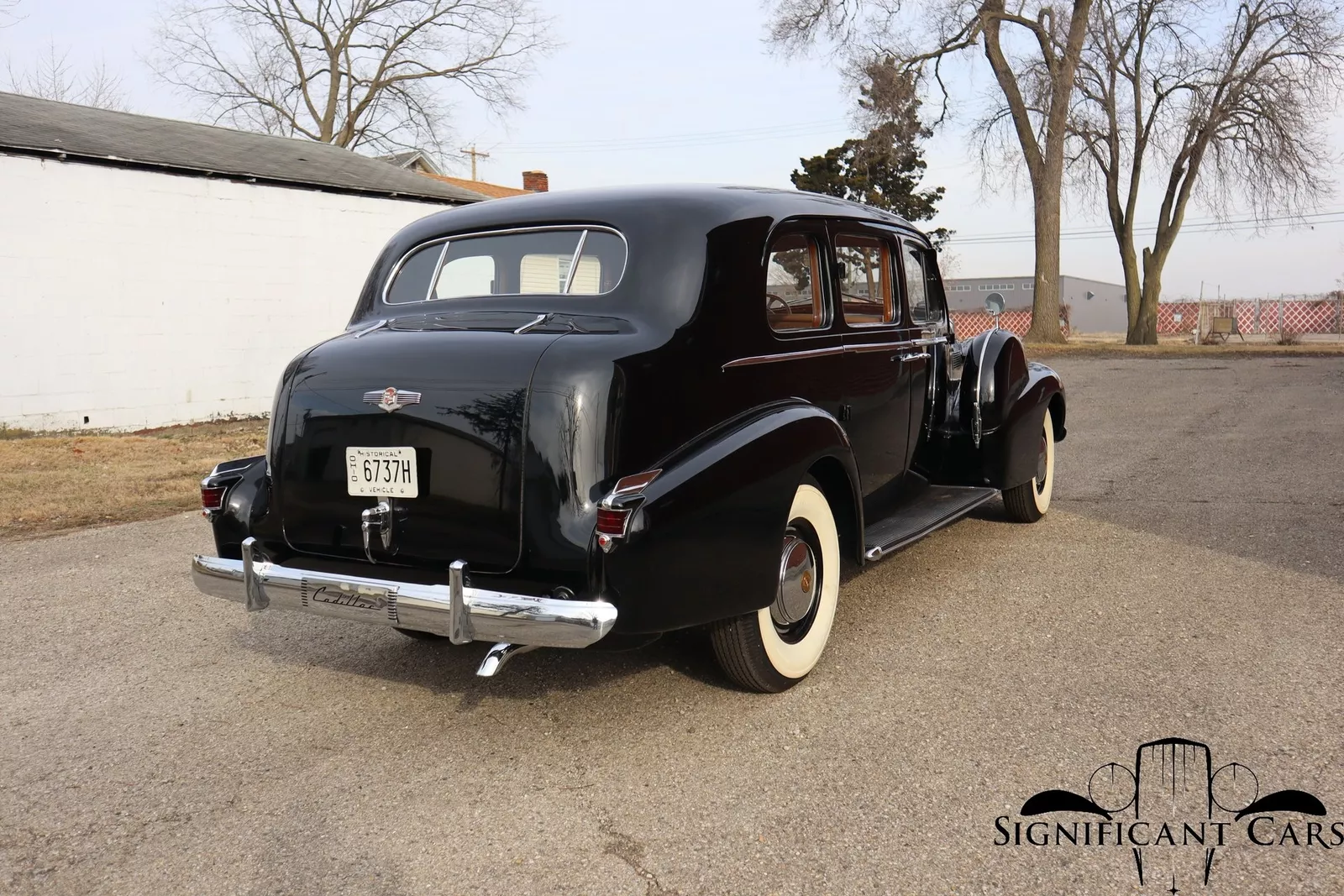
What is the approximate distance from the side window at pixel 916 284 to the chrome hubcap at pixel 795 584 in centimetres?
192

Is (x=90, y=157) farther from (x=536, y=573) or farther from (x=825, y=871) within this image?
(x=825, y=871)

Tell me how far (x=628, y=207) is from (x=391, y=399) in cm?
120

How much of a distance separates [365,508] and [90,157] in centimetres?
1161

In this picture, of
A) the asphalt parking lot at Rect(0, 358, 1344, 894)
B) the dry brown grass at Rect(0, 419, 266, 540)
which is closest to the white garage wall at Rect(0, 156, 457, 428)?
the dry brown grass at Rect(0, 419, 266, 540)

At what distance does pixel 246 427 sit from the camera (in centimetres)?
1334

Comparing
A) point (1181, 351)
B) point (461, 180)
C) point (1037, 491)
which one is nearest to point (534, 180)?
point (461, 180)

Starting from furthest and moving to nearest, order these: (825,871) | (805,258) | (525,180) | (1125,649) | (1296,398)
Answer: (525,180) < (1296,398) < (805,258) < (1125,649) < (825,871)

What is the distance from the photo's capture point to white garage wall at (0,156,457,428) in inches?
477

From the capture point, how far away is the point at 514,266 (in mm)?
4113

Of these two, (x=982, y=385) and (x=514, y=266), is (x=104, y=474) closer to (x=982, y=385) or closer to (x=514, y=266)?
(x=514, y=266)

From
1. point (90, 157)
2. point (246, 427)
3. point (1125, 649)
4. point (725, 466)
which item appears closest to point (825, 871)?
point (725, 466)

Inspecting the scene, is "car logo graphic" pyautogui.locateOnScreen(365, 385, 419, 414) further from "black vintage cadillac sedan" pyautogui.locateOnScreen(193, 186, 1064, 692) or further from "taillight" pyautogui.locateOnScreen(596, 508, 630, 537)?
"taillight" pyautogui.locateOnScreen(596, 508, 630, 537)

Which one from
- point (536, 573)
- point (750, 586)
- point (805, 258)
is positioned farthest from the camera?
point (805, 258)

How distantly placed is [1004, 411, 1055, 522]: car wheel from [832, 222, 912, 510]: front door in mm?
1381
